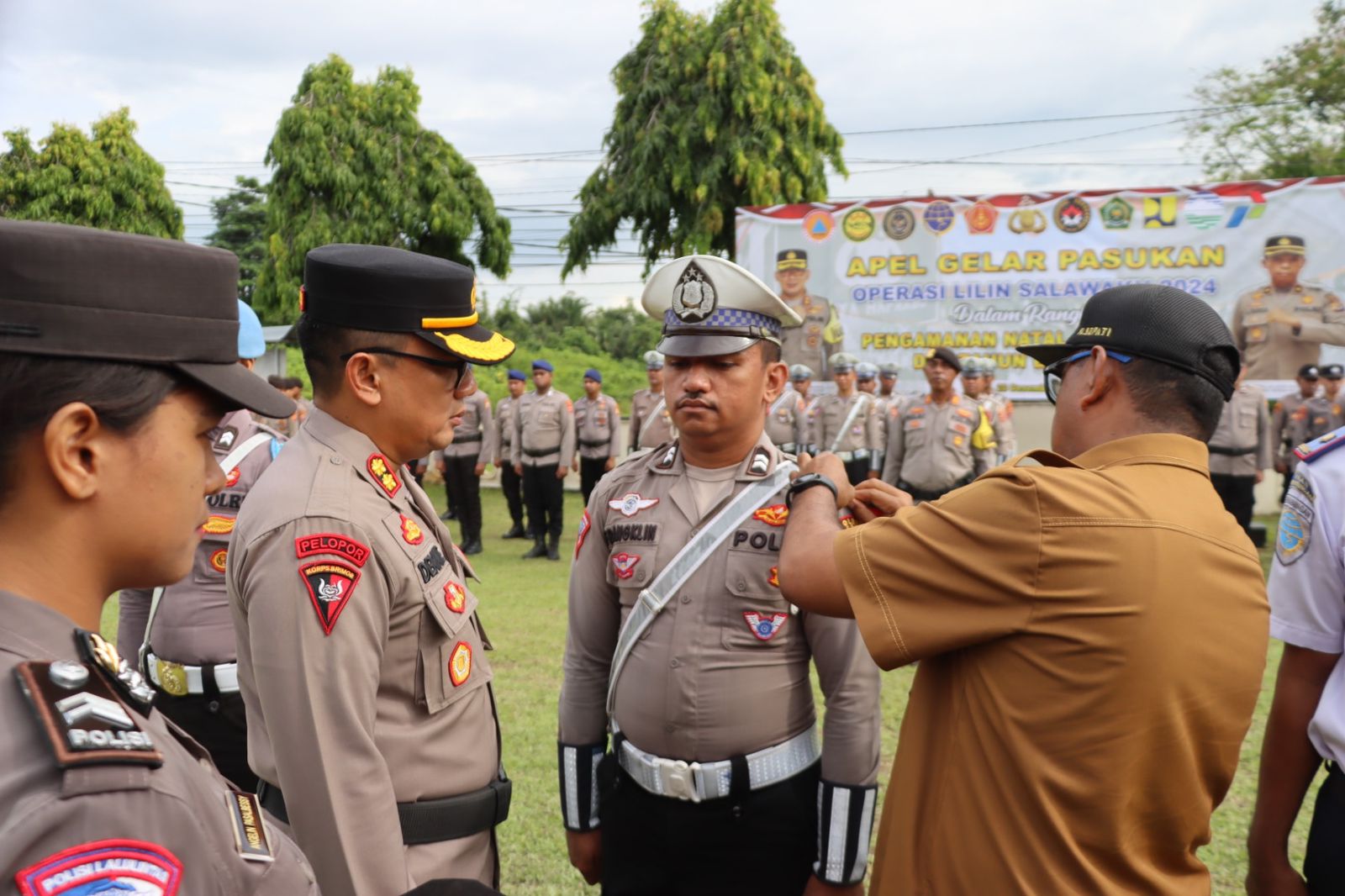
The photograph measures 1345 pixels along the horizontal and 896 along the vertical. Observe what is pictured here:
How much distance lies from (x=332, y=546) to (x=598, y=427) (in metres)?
12.0

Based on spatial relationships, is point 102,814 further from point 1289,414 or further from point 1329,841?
point 1289,414

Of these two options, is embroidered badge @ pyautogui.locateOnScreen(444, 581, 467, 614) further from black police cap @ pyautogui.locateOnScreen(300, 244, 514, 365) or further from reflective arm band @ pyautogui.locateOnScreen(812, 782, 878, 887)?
reflective arm band @ pyautogui.locateOnScreen(812, 782, 878, 887)

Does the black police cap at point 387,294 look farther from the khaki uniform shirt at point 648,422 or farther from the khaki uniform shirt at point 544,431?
the khaki uniform shirt at point 544,431

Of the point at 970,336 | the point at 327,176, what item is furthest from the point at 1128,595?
the point at 327,176

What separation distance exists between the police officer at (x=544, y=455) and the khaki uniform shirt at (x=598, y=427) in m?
0.76

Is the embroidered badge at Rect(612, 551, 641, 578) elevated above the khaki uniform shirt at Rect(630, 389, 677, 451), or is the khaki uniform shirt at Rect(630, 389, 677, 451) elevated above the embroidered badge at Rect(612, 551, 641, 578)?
the embroidered badge at Rect(612, 551, 641, 578)

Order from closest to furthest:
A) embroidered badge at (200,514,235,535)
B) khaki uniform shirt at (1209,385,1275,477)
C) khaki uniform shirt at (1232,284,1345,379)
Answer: embroidered badge at (200,514,235,535)
khaki uniform shirt at (1209,385,1275,477)
khaki uniform shirt at (1232,284,1345,379)

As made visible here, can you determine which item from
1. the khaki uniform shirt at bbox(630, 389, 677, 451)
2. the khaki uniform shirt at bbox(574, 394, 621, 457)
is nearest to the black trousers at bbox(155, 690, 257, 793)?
the khaki uniform shirt at bbox(630, 389, 677, 451)

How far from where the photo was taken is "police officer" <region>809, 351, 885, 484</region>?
40.2 ft

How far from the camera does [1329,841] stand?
6.63ft

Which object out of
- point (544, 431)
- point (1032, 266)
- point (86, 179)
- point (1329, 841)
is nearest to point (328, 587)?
point (1329, 841)

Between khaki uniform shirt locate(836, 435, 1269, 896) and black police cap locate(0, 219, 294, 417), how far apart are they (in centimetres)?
116

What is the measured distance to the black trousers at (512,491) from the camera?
13.7 metres

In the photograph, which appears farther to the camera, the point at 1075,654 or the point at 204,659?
the point at 204,659
